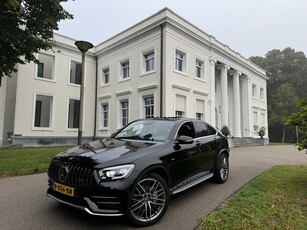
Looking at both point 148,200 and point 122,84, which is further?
point 122,84

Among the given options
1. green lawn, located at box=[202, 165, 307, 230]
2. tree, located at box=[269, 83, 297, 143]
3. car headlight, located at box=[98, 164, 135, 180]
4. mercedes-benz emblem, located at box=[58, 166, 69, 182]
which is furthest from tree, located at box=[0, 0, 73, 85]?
tree, located at box=[269, 83, 297, 143]

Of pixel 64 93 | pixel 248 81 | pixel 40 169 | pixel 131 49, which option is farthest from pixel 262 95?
pixel 40 169

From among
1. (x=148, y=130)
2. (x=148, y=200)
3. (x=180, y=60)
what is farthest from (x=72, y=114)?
(x=148, y=200)

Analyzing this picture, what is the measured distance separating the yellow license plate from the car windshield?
5.61 feet

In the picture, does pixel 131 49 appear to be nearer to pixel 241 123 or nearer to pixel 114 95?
pixel 114 95

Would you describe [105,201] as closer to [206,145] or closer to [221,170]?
[206,145]

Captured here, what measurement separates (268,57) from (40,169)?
53.8m

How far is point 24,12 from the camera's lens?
35.5ft

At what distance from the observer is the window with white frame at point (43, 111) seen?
20.0m

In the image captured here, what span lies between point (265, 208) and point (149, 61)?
608 inches

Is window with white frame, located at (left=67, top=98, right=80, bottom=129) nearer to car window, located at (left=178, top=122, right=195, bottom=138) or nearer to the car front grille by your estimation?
car window, located at (left=178, top=122, right=195, bottom=138)

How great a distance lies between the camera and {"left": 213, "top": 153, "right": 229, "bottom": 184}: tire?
623 centimetres

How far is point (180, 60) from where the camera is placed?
61.2 feet

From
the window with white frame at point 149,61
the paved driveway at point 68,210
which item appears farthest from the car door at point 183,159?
the window with white frame at point 149,61
